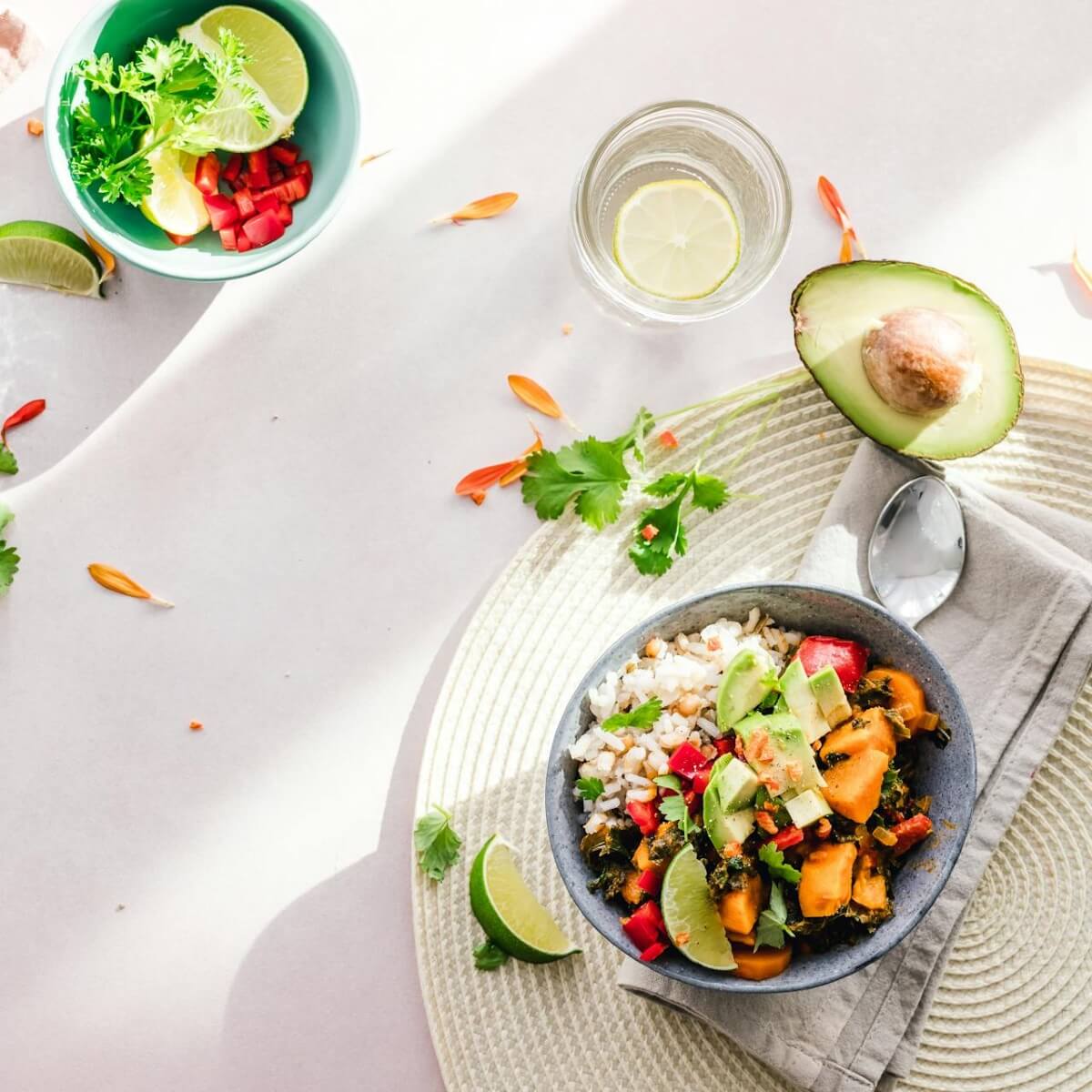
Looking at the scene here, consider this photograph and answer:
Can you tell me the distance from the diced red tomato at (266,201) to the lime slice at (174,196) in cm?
8

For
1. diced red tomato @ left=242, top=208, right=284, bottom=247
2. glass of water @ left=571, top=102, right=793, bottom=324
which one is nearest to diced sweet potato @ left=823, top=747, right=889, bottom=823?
glass of water @ left=571, top=102, right=793, bottom=324

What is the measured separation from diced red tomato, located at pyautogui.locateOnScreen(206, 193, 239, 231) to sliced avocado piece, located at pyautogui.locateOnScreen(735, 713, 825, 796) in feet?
3.96

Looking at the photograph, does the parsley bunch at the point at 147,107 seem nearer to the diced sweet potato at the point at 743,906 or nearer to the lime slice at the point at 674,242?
the lime slice at the point at 674,242

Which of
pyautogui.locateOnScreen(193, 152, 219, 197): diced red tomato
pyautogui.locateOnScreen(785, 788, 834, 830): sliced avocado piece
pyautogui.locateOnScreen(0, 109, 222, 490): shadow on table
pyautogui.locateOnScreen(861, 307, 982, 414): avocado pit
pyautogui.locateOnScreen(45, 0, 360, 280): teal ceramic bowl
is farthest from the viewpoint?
pyautogui.locateOnScreen(0, 109, 222, 490): shadow on table

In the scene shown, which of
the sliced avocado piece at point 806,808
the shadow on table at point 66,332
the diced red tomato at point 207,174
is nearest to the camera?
the sliced avocado piece at point 806,808

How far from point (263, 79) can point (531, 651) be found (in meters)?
1.05

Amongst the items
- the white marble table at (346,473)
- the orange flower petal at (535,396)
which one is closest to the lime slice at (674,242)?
the white marble table at (346,473)

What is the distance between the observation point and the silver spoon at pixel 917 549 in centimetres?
178

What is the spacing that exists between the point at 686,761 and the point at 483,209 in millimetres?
1041

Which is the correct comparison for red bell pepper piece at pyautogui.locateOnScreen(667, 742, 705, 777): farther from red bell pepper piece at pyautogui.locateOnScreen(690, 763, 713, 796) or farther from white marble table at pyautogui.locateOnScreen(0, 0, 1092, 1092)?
white marble table at pyautogui.locateOnScreen(0, 0, 1092, 1092)

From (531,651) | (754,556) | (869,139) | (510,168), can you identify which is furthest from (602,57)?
(531,651)

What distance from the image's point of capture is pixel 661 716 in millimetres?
1644

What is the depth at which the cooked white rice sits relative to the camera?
1624 millimetres

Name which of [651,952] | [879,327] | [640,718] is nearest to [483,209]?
[879,327]
